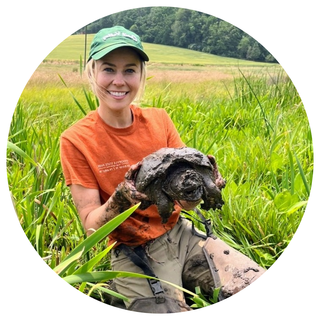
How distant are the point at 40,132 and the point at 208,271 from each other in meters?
0.75

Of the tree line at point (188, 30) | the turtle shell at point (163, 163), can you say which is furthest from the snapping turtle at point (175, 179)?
the tree line at point (188, 30)

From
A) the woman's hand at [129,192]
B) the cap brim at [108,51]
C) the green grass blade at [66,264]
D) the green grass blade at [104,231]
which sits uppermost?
the cap brim at [108,51]

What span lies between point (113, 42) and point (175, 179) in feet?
1.53

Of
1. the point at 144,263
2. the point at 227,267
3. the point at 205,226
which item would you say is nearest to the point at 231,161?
the point at 205,226

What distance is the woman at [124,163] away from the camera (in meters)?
1.40

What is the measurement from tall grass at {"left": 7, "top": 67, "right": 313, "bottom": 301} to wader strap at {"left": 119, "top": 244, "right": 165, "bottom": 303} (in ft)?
0.35

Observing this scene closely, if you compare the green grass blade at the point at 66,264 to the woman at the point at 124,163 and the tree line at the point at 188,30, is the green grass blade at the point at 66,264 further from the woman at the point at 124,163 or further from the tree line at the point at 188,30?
the tree line at the point at 188,30

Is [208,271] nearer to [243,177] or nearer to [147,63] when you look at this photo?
[243,177]

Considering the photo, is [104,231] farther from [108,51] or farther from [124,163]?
[108,51]

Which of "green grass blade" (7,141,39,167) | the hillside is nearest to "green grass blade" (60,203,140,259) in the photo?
"green grass blade" (7,141,39,167)

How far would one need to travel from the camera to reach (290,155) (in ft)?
5.20

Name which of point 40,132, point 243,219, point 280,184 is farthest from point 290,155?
point 40,132

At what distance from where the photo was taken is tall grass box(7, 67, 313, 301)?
154 centimetres

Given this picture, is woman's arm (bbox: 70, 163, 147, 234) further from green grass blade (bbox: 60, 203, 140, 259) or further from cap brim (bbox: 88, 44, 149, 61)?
cap brim (bbox: 88, 44, 149, 61)
